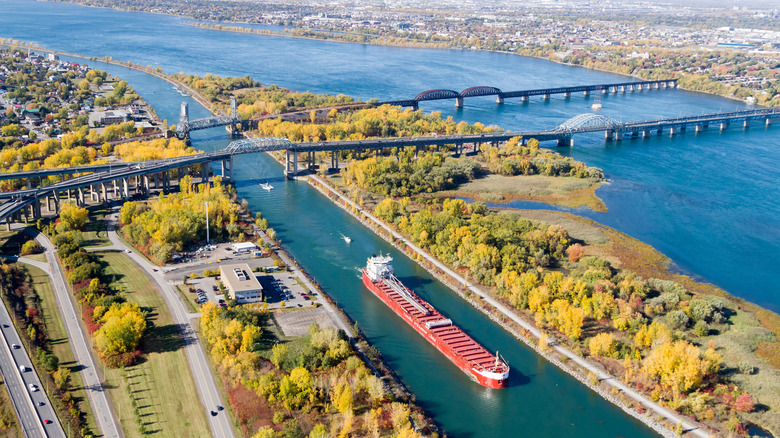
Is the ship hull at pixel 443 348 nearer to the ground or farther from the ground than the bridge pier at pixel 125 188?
nearer to the ground

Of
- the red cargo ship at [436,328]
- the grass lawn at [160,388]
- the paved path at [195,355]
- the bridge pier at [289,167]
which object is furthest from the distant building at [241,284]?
the bridge pier at [289,167]

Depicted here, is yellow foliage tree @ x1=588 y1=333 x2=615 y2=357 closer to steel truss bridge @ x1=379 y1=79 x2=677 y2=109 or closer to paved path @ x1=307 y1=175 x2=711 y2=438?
paved path @ x1=307 y1=175 x2=711 y2=438

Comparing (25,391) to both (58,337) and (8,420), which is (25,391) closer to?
(8,420)

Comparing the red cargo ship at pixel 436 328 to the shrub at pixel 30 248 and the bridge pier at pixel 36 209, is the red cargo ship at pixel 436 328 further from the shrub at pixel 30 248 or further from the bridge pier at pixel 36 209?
the bridge pier at pixel 36 209

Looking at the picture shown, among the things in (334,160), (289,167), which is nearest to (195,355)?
(289,167)

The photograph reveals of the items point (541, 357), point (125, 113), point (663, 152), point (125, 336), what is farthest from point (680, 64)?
point (125, 336)

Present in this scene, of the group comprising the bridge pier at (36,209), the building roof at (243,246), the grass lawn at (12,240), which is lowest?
the grass lawn at (12,240)
